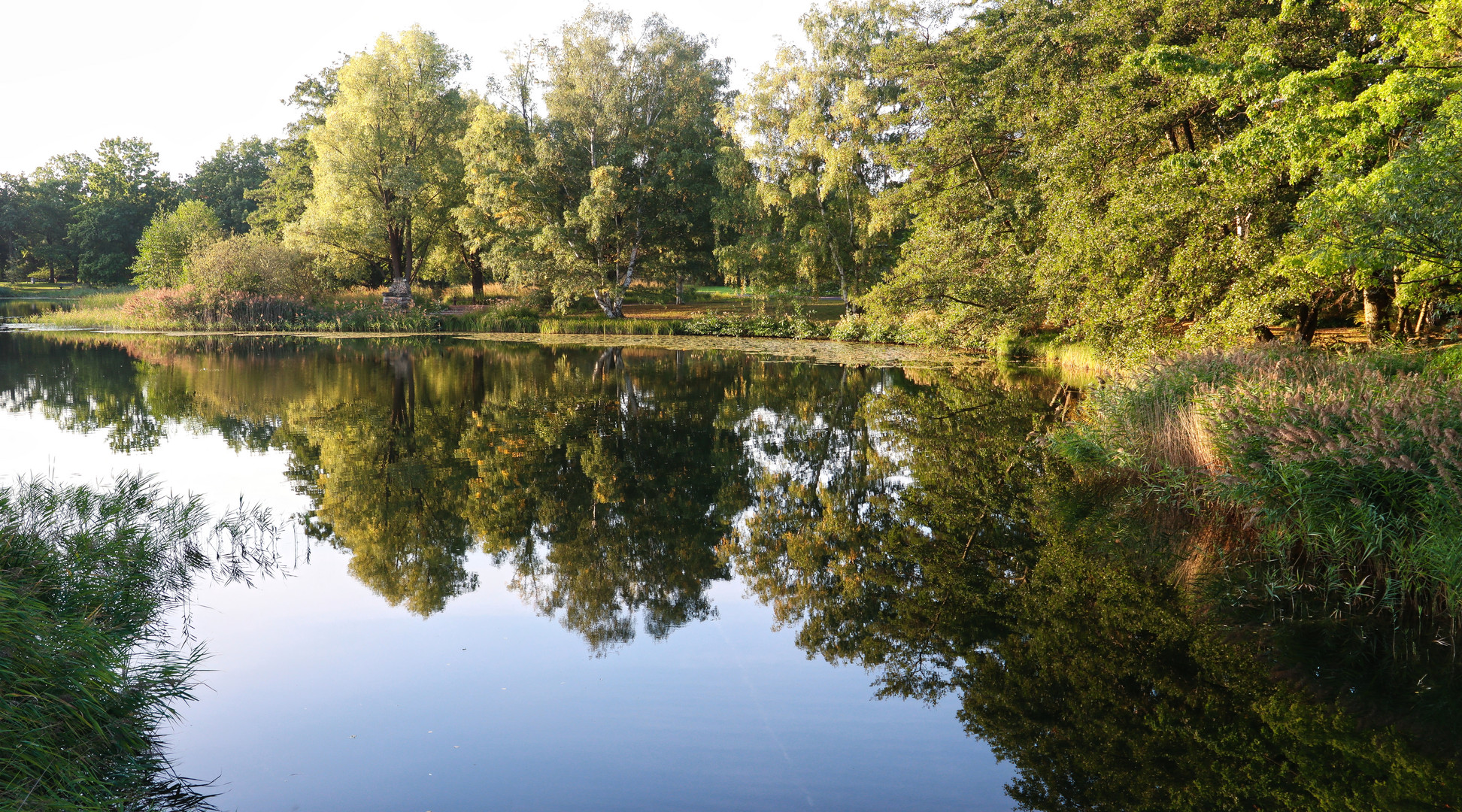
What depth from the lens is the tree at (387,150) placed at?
40.1 metres

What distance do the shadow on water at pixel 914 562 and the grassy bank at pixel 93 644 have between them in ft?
5.13


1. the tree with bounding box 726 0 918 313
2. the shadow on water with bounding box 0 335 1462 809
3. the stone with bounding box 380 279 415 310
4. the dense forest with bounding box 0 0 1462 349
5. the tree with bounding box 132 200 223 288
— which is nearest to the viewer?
the shadow on water with bounding box 0 335 1462 809

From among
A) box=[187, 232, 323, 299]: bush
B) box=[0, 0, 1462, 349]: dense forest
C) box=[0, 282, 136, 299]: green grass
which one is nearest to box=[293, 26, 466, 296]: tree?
box=[0, 0, 1462, 349]: dense forest

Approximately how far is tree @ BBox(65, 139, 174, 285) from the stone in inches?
1228

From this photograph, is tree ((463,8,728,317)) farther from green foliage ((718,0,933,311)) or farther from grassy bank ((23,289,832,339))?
green foliage ((718,0,933,311))

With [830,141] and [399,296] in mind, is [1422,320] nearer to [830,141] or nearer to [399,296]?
[830,141]

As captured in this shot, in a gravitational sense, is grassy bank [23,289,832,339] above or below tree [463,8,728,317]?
below

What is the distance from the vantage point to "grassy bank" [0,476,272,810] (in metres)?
3.50

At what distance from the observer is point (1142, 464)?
373 inches

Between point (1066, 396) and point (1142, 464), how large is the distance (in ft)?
27.6

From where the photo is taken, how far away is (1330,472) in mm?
6680

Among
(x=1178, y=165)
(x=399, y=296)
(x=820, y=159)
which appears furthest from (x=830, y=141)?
(x=399, y=296)

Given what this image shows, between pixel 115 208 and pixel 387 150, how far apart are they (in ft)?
127

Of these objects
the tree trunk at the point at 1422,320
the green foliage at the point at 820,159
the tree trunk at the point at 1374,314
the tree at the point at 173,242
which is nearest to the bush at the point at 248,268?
the tree at the point at 173,242
